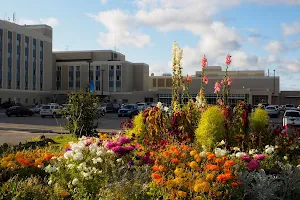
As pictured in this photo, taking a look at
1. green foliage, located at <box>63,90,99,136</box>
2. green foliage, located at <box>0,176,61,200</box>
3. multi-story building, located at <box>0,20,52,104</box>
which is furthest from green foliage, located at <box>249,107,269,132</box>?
multi-story building, located at <box>0,20,52,104</box>

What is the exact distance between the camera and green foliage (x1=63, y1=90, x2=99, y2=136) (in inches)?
661

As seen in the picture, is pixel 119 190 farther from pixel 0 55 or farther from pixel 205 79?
pixel 0 55

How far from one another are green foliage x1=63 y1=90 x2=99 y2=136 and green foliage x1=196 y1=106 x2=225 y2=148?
25.0ft

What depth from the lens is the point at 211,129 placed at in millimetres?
10062

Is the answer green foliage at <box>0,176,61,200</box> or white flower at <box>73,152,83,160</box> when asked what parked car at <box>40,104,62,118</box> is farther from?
green foliage at <box>0,176,61,200</box>

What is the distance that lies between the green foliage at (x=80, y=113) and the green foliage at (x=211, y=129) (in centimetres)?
762

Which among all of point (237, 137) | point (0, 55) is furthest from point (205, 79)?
point (0, 55)

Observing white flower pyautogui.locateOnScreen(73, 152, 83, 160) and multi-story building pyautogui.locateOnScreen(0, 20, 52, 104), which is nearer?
white flower pyautogui.locateOnScreen(73, 152, 83, 160)

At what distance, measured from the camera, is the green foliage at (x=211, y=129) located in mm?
10062

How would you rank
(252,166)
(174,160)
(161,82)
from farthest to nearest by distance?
(161,82) < (252,166) < (174,160)

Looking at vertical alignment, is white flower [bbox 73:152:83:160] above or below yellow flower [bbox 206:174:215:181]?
above

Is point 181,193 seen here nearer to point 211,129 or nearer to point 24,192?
point 24,192

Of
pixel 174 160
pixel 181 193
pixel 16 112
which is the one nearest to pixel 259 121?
pixel 174 160

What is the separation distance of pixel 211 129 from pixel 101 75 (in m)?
93.2
